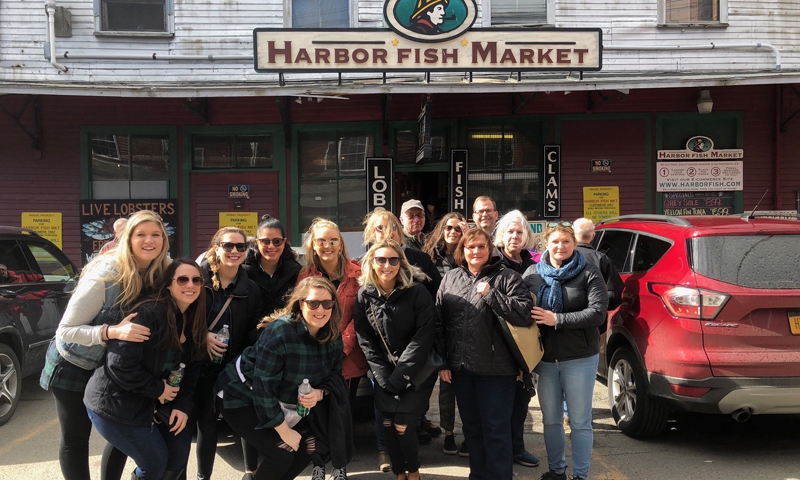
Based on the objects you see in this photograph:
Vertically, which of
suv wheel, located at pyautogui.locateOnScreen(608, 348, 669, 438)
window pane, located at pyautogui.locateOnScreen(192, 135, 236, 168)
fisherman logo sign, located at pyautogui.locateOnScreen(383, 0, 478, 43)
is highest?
fisherman logo sign, located at pyautogui.locateOnScreen(383, 0, 478, 43)

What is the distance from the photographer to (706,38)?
10.4 meters

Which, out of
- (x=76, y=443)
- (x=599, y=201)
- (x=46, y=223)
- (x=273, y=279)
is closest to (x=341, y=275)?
(x=273, y=279)

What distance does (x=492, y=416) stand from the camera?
3.49 meters

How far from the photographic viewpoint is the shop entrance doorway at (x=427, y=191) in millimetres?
10539

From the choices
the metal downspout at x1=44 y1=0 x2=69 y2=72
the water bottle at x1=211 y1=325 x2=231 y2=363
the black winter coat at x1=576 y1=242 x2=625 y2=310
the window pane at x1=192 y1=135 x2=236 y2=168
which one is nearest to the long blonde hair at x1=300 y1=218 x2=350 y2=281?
the water bottle at x1=211 y1=325 x2=231 y2=363

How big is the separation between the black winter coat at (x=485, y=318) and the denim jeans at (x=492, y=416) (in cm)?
9

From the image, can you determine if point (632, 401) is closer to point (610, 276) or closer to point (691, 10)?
point (610, 276)

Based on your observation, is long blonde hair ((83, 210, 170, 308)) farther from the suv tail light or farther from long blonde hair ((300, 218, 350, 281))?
the suv tail light

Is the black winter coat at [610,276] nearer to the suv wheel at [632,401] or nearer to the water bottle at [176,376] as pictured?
the suv wheel at [632,401]

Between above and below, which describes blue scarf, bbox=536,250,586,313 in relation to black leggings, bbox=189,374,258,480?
above

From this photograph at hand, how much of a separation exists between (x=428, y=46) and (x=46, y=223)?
7.19 meters

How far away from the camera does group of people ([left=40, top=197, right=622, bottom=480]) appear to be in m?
2.92

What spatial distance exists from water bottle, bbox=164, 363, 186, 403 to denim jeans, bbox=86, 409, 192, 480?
0.66 ft

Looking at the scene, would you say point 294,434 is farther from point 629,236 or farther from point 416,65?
point 416,65
